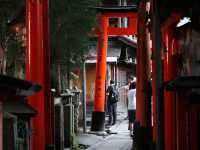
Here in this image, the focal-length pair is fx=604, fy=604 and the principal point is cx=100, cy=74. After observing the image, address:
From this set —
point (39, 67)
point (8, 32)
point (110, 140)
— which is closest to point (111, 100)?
point (110, 140)

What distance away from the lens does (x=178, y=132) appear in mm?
8438

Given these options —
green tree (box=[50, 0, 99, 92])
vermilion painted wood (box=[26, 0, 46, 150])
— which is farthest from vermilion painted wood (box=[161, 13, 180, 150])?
green tree (box=[50, 0, 99, 92])

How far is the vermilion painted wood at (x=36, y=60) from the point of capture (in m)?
11.9

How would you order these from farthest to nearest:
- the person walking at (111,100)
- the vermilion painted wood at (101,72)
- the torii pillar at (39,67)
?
1. the person walking at (111,100)
2. the vermilion painted wood at (101,72)
3. the torii pillar at (39,67)

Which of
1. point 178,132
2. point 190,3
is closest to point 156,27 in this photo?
point 190,3

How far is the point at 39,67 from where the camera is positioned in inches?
470

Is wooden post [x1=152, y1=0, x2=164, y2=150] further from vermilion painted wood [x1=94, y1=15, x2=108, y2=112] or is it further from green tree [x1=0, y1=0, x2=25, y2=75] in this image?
vermilion painted wood [x1=94, y1=15, x2=108, y2=112]

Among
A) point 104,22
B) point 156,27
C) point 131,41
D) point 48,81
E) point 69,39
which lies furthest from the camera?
point 131,41

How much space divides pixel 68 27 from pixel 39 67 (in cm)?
404

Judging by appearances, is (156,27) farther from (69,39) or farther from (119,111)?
(119,111)

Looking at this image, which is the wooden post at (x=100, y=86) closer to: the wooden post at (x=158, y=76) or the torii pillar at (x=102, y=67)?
the torii pillar at (x=102, y=67)

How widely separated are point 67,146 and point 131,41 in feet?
48.1

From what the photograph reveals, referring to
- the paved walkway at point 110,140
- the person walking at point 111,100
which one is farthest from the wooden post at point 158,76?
the person walking at point 111,100

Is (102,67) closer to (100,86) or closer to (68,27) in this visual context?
(100,86)
